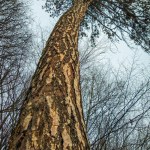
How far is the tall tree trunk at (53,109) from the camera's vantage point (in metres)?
1.77

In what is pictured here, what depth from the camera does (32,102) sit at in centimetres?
222

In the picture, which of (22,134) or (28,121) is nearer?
(22,134)

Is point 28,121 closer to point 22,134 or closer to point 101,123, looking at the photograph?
point 22,134

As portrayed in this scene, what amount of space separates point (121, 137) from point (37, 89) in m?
5.28

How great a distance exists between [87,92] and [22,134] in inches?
238

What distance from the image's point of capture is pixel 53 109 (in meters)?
2.07

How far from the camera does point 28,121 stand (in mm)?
1982

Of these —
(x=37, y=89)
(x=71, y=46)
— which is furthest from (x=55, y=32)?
(x=37, y=89)

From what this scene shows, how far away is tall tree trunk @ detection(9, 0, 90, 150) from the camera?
1768 millimetres

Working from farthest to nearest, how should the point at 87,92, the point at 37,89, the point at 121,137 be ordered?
the point at 87,92
the point at 121,137
the point at 37,89

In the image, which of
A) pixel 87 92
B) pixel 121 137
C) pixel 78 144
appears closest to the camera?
pixel 78 144

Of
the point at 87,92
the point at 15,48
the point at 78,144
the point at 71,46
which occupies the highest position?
the point at 15,48

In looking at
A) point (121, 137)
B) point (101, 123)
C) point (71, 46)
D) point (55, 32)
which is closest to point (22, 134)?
point (71, 46)

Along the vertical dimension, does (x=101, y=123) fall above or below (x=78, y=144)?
above
